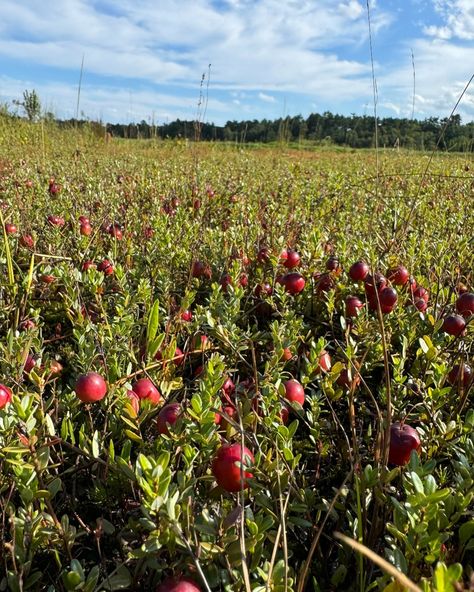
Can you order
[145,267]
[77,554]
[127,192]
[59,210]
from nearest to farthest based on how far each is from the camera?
[77,554]
[145,267]
[59,210]
[127,192]

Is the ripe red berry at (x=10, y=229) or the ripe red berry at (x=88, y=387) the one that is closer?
the ripe red berry at (x=88, y=387)

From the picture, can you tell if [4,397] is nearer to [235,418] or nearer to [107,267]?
[235,418]

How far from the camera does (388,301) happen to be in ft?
6.49

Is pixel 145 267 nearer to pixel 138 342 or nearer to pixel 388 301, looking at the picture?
pixel 138 342

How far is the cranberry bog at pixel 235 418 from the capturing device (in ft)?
3.19

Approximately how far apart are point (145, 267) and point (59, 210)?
1.40m

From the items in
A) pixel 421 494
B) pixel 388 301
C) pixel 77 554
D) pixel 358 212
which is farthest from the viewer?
pixel 358 212

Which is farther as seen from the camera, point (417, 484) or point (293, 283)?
point (293, 283)

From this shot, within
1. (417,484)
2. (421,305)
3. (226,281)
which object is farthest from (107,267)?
(417,484)

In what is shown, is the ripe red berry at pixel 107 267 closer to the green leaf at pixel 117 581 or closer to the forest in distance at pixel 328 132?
the green leaf at pixel 117 581

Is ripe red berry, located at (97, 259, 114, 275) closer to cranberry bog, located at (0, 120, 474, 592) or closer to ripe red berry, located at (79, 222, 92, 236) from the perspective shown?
cranberry bog, located at (0, 120, 474, 592)

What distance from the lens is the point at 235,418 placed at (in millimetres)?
1344

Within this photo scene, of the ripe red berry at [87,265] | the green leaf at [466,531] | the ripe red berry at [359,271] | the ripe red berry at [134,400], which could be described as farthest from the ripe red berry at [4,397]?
the ripe red berry at [359,271]

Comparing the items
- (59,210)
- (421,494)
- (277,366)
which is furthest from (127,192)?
(421,494)
